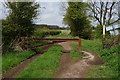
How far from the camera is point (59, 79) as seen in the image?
546 centimetres

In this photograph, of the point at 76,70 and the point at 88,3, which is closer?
the point at 76,70

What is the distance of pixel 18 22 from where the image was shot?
11984 mm

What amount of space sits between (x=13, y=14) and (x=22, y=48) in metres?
3.05

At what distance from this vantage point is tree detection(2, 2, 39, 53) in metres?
11.1

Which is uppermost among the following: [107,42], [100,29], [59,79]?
[100,29]

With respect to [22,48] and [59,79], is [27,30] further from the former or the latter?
[59,79]

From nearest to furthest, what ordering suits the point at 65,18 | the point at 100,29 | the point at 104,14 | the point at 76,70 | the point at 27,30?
the point at 76,70 → the point at 27,30 → the point at 100,29 → the point at 104,14 → the point at 65,18

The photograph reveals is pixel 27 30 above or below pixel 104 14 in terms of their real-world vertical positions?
below

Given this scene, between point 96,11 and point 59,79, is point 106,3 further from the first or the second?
point 59,79

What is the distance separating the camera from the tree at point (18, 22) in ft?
36.4

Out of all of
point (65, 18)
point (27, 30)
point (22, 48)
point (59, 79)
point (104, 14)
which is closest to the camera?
point (59, 79)

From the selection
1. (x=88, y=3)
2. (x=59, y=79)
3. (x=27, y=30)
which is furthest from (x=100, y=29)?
(x=59, y=79)

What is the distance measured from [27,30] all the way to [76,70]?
7.47 meters

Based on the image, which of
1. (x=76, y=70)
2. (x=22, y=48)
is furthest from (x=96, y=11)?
(x=76, y=70)
